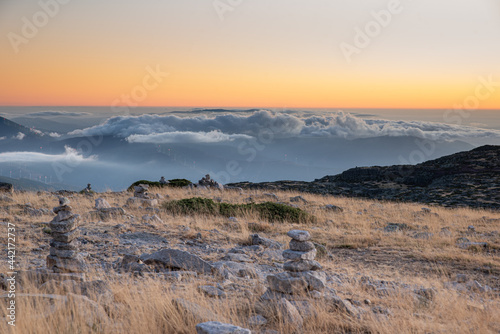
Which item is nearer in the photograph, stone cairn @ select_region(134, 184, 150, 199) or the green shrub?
the green shrub

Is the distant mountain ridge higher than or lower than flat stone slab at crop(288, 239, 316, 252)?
lower

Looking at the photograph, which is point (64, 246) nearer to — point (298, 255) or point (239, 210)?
point (298, 255)

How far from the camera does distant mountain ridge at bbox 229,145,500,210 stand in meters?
32.3

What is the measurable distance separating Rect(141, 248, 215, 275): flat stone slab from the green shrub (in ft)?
26.2

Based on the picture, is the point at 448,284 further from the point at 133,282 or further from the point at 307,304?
the point at 133,282

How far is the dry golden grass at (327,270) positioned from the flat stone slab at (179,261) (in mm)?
551

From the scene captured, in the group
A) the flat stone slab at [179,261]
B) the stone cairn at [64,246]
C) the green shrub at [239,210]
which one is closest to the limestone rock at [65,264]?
the stone cairn at [64,246]

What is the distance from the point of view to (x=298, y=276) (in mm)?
6145

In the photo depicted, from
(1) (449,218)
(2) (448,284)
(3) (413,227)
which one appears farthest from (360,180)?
(2) (448,284)

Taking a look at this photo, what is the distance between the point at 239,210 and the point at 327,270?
8128 millimetres

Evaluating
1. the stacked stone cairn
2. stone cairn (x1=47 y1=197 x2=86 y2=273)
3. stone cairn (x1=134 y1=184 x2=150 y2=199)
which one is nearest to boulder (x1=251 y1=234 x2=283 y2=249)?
the stacked stone cairn

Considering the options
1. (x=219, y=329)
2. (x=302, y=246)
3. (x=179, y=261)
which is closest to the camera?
(x=219, y=329)

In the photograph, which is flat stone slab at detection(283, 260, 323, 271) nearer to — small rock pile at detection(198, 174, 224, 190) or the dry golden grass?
the dry golden grass

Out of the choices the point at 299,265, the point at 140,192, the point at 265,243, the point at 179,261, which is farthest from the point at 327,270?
the point at 140,192
